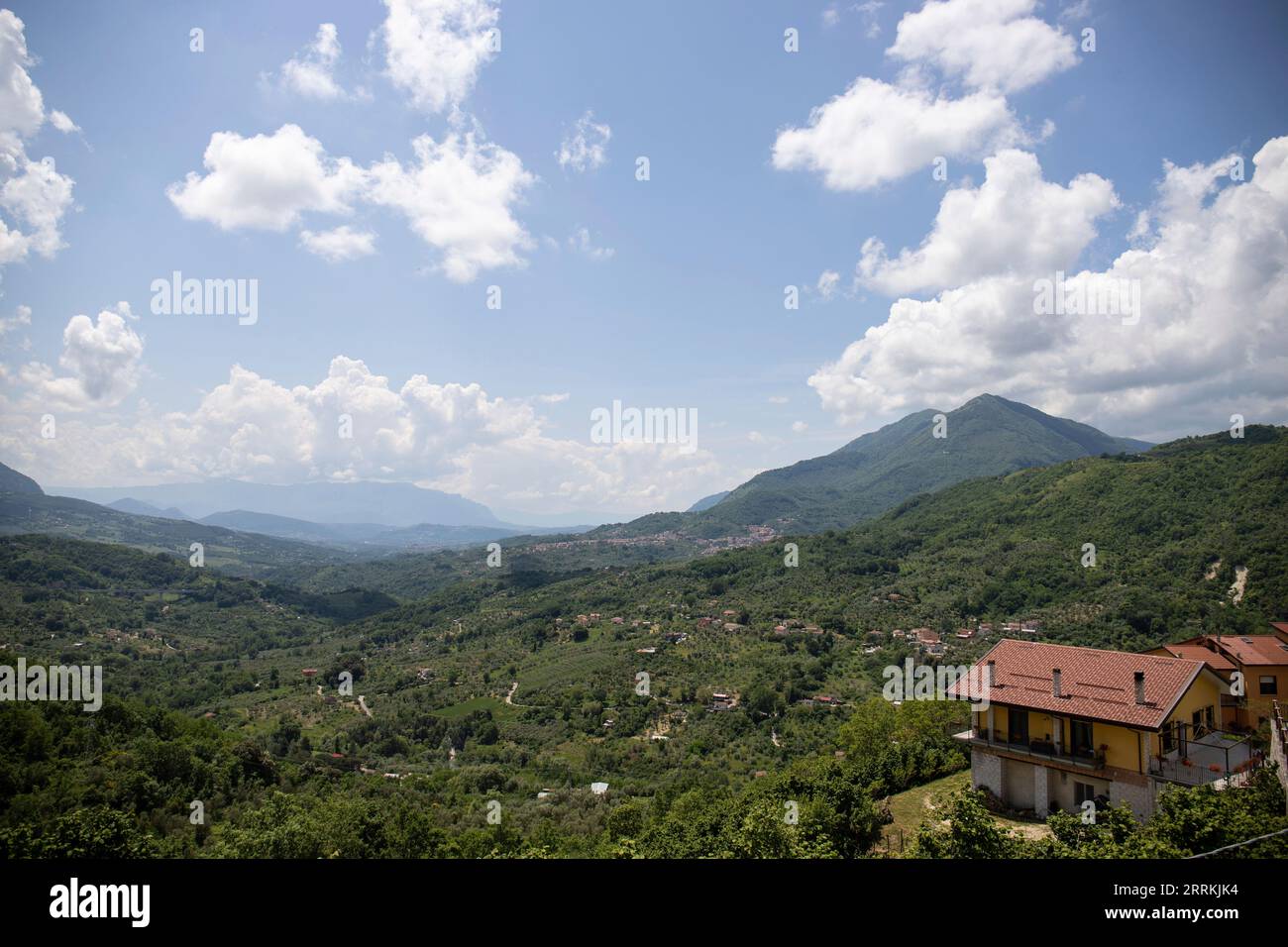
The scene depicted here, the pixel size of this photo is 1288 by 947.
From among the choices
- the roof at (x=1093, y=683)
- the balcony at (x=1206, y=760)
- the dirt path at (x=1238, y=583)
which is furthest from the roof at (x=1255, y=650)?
the dirt path at (x=1238, y=583)

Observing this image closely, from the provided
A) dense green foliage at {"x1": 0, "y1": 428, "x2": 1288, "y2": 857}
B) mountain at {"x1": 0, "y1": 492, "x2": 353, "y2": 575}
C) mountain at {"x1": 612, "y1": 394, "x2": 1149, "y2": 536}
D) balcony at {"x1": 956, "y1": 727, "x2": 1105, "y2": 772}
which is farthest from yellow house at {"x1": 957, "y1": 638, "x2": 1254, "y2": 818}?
mountain at {"x1": 0, "y1": 492, "x2": 353, "y2": 575}

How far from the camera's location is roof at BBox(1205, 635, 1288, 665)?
53.8 ft

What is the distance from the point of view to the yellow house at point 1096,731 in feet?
40.9

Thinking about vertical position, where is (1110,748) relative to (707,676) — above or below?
above

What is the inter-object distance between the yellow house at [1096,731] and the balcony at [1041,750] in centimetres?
2

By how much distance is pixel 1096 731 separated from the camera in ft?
42.7

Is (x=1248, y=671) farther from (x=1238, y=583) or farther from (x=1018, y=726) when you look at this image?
(x=1238, y=583)

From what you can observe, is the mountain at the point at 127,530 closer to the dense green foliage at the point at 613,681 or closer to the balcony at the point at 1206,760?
the dense green foliage at the point at 613,681

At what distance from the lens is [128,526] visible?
16925 centimetres

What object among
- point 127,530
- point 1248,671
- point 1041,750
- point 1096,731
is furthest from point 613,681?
point 127,530
